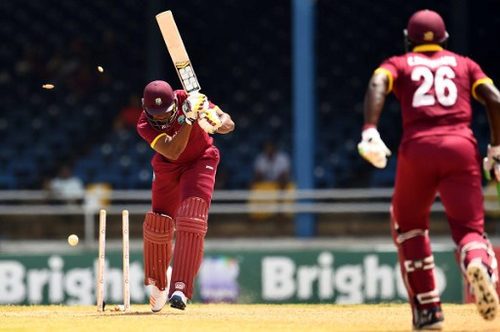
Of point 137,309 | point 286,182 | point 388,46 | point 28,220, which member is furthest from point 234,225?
point 137,309

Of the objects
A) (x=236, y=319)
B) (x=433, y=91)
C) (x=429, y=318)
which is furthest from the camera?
(x=236, y=319)

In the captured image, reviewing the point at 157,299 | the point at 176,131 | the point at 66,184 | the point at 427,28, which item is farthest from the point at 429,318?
the point at 66,184

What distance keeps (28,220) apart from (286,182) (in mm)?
3879

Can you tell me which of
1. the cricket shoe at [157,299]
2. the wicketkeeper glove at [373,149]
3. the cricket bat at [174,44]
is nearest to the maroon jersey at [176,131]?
the cricket bat at [174,44]

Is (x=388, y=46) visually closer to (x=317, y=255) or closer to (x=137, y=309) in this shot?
(x=317, y=255)

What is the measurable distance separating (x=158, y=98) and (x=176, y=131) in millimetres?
376

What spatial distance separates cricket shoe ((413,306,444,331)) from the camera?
8320 millimetres

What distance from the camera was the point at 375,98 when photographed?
812 cm

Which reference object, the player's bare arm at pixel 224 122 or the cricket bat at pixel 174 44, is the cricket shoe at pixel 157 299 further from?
the cricket bat at pixel 174 44

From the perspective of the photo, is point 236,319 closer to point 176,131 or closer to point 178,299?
point 178,299

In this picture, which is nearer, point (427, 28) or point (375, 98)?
point (375, 98)

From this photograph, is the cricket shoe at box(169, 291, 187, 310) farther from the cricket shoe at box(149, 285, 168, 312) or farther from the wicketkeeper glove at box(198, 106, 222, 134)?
the wicketkeeper glove at box(198, 106, 222, 134)

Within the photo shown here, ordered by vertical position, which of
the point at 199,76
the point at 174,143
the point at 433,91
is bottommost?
the point at 433,91

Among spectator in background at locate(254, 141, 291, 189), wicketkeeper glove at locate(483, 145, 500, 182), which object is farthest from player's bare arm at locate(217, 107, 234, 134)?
spectator in background at locate(254, 141, 291, 189)
